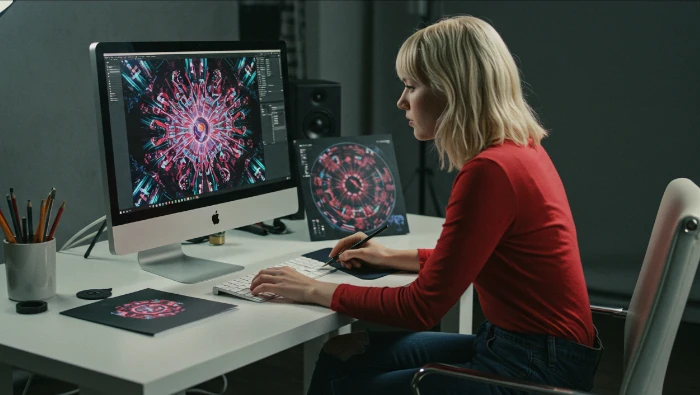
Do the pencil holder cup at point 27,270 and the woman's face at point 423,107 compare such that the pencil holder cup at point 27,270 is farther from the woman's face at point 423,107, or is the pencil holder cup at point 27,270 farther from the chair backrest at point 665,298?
the chair backrest at point 665,298

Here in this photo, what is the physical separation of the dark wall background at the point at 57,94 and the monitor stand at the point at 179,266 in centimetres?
91

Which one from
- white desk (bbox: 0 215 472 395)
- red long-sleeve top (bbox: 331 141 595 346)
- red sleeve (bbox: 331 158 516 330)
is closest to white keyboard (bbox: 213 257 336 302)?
white desk (bbox: 0 215 472 395)

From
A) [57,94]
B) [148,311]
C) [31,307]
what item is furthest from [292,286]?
[57,94]

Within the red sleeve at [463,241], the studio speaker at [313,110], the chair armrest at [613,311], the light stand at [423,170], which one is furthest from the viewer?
the light stand at [423,170]

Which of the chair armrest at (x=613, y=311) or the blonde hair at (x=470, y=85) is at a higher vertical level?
the blonde hair at (x=470, y=85)

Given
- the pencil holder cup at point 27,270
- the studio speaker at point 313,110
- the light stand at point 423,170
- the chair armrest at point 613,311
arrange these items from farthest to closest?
the light stand at point 423,170 → the studio speaker at point 313,110 → the chair armrest at point 613,311 → the pencil holder cup at point 27,270

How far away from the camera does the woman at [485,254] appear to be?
157 centimetres

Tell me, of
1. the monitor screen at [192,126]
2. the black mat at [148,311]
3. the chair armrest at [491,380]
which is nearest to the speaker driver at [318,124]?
the monitor screen at [192,126]

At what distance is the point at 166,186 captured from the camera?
1868 mm

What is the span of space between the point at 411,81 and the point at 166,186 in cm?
60

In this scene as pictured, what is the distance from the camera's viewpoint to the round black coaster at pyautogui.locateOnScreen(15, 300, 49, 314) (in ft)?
5.34

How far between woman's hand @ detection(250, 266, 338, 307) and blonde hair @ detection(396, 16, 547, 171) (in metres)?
0.39

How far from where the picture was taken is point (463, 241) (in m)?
1.55

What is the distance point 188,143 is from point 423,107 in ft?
1.85
